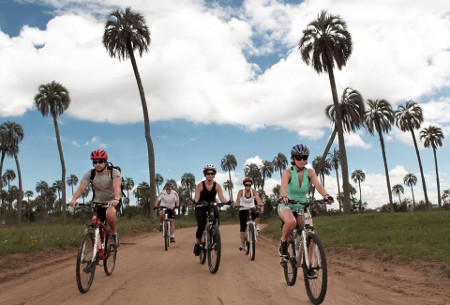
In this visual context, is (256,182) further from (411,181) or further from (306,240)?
(306,240)

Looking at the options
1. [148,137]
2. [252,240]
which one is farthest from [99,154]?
[148,137]

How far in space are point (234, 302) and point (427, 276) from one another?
445cm

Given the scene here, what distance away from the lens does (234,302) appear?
4.62 m

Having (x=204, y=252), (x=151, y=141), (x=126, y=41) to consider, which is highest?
(x=126, y=41)

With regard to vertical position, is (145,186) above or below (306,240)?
above

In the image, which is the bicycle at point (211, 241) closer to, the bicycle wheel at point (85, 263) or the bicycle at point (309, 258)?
the bicycle at point (309, 258)

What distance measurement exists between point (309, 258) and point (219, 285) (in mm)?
1609

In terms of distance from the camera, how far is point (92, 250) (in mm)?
5590

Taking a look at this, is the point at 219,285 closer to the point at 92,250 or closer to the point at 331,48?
the point at 92,250

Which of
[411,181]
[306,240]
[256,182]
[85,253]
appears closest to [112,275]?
[85,253]

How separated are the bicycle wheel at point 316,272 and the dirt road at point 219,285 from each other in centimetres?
22

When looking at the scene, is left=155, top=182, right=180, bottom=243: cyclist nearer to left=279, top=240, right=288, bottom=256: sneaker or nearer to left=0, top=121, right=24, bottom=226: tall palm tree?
left=279, top=240, right=288, bottom=256: sneaker

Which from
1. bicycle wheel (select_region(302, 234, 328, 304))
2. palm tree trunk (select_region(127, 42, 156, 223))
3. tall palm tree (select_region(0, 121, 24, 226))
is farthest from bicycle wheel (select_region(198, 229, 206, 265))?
tall palm tree (select_region(0, 121, 24, 226))

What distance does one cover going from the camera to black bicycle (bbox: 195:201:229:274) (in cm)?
661
